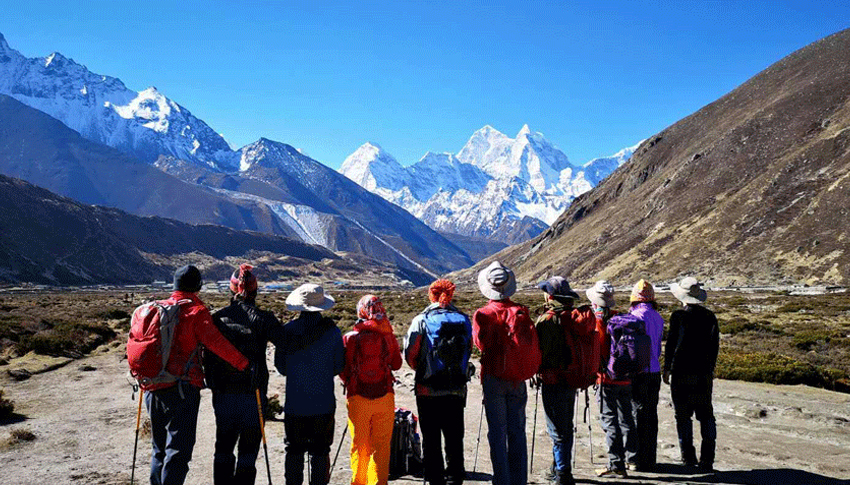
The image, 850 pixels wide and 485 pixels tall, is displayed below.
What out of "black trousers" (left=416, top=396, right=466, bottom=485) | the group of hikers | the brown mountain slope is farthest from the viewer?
the brown mountain slope

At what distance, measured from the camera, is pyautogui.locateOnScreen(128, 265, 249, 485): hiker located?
229 inches

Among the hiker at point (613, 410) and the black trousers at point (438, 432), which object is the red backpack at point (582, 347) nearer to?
the hiker at point (613, 410)

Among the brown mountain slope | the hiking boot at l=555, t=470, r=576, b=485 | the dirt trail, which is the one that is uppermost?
the brown mountain slope

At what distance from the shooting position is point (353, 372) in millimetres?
6219

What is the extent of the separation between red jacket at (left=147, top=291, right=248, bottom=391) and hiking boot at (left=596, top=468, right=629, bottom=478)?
5.04 metres

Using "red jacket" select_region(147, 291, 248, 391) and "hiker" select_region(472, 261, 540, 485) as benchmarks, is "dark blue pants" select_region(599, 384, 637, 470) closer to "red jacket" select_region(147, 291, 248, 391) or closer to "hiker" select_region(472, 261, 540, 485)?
"hiker" select_region(472, 261, 540, 485)

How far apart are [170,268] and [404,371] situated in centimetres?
16429

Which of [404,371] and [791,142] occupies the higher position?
[791,142]

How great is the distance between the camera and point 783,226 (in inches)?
2881

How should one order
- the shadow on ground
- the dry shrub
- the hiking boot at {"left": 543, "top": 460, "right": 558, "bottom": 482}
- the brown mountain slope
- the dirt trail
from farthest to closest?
the brown mountain slope, the dry shrub, the dirt trail, the shadow on ground, the hiking boot at {"left": 543, "top": 460, "right": 558, "bottom": 482}

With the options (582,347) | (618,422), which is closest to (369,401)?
(582,347)

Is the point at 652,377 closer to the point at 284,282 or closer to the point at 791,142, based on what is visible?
the point at 791,142

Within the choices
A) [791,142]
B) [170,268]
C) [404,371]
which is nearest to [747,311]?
[404,371]

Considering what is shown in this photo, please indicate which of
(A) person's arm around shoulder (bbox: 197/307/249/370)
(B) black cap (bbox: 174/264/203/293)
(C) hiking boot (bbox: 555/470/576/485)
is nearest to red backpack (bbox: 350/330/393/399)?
(A) person's arm around shoulder (bbox: 197/307/249/370)
